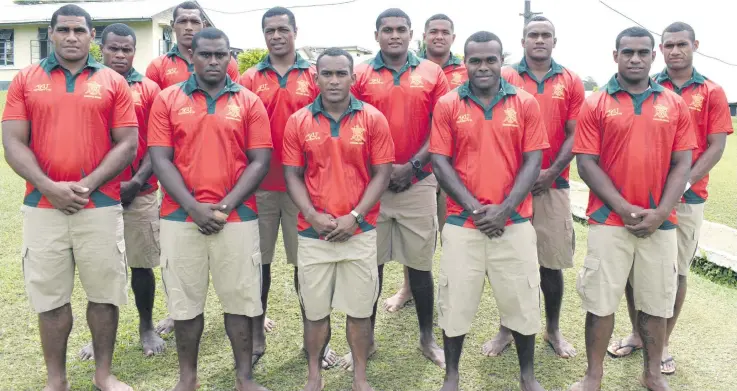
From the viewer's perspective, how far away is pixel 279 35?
4.62 m

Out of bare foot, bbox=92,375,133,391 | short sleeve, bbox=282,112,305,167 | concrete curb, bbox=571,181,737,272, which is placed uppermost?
short sleeve, bbox=282,112,305,167

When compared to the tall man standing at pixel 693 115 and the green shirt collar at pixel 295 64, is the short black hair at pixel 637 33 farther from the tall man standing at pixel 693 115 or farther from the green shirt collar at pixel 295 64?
the green shirt collar at pixel 295 64

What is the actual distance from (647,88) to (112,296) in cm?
Result: 378

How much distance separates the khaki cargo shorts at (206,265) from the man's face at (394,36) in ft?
5.61

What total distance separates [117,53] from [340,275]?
252cm

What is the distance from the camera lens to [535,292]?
4008 mm

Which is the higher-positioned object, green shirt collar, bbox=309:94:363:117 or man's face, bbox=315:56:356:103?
man's face, bbox=315:56:356:103

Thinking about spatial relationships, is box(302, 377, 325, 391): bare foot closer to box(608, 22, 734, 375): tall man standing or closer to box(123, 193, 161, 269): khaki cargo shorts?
box(123, 193, 161, 269): khaki cargo shorts

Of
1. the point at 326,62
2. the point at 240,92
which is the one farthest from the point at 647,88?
the point at 240,92

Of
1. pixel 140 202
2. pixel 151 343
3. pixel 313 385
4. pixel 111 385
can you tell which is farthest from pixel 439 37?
pixel 111 385

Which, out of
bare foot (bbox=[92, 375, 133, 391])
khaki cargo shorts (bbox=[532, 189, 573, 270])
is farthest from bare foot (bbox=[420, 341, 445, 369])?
bare foot (bbox=[92, 375, 133, 391])

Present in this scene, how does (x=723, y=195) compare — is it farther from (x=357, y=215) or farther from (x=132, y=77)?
(x=132, y=77)

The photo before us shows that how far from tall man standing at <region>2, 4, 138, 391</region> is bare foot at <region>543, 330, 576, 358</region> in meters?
3.32

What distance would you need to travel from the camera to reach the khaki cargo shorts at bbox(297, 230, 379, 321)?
160 inches
